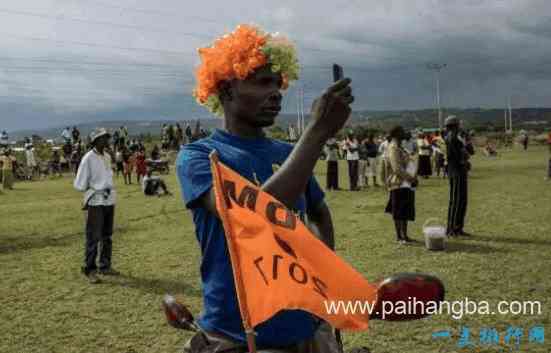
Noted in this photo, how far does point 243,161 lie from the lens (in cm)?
193

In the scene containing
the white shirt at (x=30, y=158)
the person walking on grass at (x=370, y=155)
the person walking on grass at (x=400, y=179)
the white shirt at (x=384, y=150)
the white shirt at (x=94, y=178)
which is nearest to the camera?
the white shirt at (x=94, y=178)

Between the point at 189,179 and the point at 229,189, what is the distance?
0.68 feet

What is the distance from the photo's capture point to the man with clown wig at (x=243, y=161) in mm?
1652

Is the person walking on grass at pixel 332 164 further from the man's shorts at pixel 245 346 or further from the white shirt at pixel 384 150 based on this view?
the man's shorts at pixel 245 346

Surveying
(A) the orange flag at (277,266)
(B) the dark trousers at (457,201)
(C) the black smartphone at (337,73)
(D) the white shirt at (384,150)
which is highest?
(C) the black smartphone at (337,73)

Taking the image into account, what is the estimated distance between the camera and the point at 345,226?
11.7 m

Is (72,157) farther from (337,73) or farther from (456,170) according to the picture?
(337,73)

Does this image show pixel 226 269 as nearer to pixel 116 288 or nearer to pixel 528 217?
pixel 116 288

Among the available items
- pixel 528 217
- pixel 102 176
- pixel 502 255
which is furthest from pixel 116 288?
pixel 528 217

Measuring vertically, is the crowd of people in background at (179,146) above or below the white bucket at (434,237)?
above

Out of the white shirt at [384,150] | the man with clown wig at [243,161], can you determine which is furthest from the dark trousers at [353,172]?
the man with clown wig at [243,161]

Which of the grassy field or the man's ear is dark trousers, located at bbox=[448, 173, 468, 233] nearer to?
the grassy field

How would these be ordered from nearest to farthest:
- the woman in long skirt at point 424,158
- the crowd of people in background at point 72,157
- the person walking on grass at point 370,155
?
the person walking on grass at point 370,155 → the woman in long skirt at point 424,158 → the crowd of people in background at point 72,157

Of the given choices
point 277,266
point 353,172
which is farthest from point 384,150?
point 277,266
